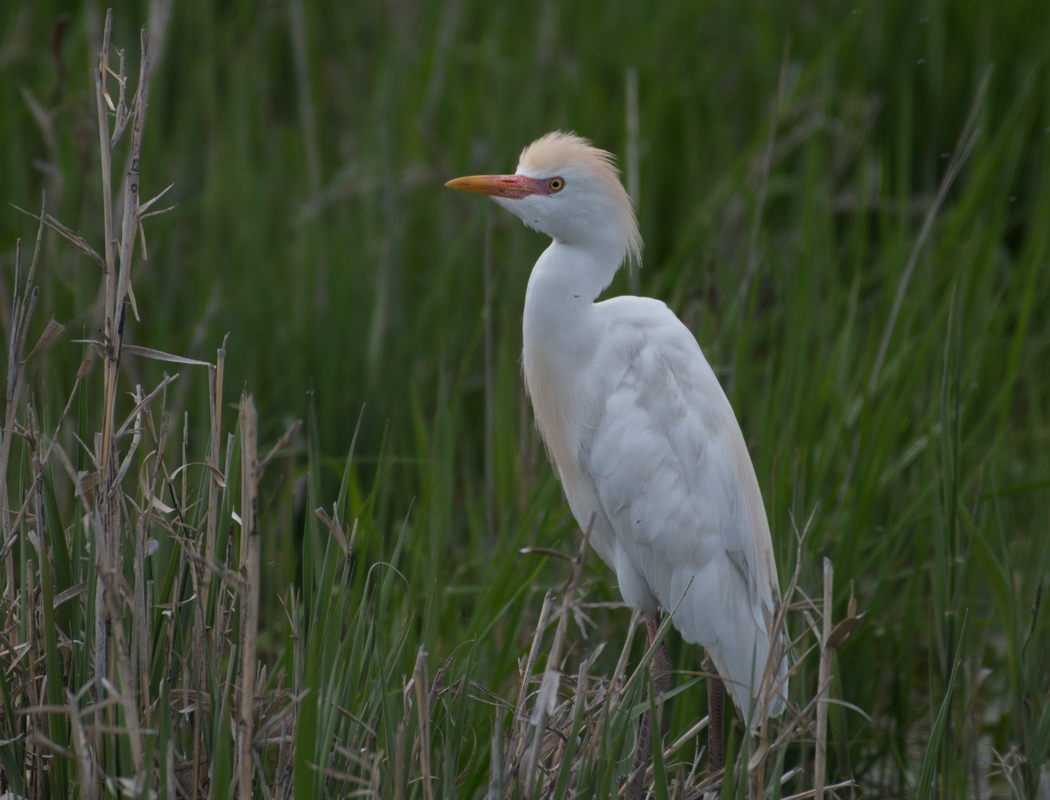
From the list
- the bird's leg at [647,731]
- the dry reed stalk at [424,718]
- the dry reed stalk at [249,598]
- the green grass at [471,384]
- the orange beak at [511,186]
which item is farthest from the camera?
the orange beak at [511,186]

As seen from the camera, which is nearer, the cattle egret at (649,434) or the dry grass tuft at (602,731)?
the dry grass tuft at (602,731)

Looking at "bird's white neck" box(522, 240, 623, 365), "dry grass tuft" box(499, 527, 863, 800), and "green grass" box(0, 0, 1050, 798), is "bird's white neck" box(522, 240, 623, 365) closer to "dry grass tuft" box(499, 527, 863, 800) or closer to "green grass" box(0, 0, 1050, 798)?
"green grass" box(0, 0, 1050, 798)

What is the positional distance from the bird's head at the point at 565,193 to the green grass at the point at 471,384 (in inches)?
11.3

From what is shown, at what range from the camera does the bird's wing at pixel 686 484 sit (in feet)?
6.13

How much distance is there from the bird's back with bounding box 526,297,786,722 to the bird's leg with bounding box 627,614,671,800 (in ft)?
0.29

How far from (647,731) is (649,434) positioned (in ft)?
1.65

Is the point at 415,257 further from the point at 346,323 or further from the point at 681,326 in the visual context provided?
the point at 681,326

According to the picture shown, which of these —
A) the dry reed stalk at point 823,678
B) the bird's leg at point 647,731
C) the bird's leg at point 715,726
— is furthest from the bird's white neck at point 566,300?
the dry reed stalk at point 823,678

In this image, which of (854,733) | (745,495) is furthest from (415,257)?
(854,733)

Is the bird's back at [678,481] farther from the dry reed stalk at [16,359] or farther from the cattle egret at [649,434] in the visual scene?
the dry reed stalk at [16,359]

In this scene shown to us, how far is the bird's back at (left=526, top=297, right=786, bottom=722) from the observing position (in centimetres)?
187

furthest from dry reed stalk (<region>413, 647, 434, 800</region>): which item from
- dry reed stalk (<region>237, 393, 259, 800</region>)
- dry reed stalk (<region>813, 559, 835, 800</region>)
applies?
dry reed stalk (<region>813, 559, 835, 800</region>)

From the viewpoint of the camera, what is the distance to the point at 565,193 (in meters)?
1.78

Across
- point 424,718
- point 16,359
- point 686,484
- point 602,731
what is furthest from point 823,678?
point 16,359
